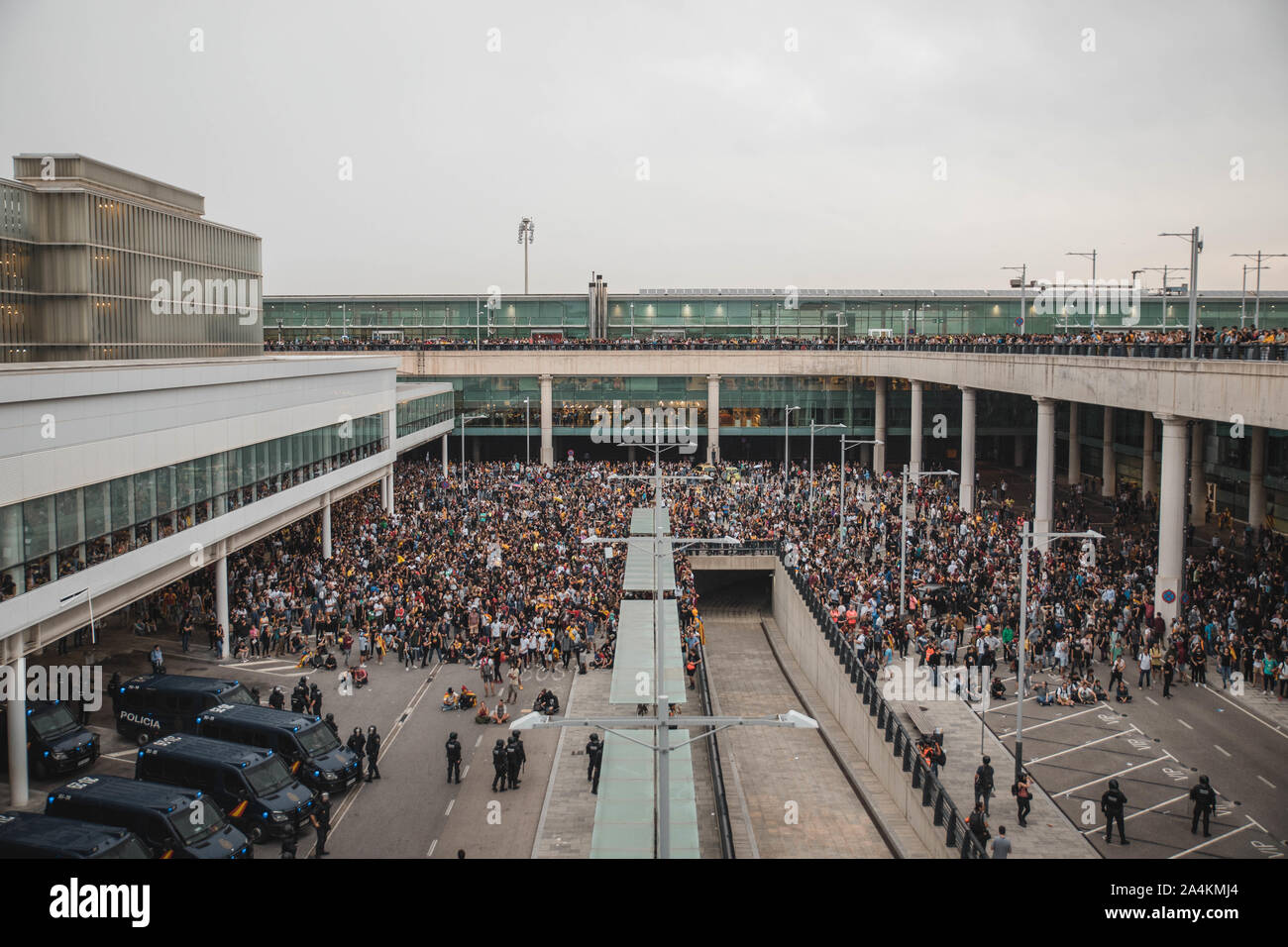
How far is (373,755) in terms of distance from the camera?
26094 millimetres

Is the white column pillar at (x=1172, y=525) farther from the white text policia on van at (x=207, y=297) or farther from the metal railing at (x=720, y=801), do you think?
the white text policia on van at (x=207, y=297)

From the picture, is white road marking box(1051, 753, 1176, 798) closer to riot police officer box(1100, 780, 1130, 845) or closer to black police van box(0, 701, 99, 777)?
riot police officer box(1100, 780, 1130, 845)

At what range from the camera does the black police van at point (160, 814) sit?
19969 millimetres

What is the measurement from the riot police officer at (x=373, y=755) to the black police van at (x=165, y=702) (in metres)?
3.96

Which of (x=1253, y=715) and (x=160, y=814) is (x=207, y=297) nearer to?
(x=160, y=814)

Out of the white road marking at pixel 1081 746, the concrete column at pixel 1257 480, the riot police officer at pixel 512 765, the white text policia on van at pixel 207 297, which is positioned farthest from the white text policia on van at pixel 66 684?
the concrete column at pixel 1257 480

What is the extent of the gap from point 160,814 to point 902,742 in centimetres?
1705

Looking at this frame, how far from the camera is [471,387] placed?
284ft

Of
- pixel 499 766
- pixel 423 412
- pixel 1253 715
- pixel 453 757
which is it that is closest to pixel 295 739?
pixel 453 757

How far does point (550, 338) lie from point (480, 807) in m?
70.4

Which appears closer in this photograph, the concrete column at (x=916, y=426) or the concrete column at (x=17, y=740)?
the concrete column at (x=17, y=740)
